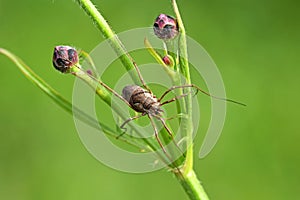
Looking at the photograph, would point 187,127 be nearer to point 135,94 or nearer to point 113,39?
point 135,94

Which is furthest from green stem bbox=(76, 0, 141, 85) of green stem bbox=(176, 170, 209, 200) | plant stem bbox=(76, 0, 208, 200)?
green stem bbox=(176, 170, 209, 200)

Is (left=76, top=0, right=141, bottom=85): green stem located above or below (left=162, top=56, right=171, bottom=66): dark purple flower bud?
above

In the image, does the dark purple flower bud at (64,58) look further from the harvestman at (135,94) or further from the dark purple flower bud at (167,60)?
the dark purple flower bud at (167,60)

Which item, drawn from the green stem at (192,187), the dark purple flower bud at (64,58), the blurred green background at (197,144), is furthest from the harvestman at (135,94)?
the blurred green background at (197,144)

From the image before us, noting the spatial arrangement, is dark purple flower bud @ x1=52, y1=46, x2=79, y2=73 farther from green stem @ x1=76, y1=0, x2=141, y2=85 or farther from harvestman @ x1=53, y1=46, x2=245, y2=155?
green stem @ x1=76, y1=0, x2=141, y2=85

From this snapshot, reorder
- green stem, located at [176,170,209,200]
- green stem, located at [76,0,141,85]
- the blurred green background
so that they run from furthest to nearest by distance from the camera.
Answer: the blurred green background < green stem, located at [176,170,209,200] < green stem, located at [76,0,141,85]

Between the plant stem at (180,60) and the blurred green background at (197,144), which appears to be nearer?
the plant stem at (180,60)

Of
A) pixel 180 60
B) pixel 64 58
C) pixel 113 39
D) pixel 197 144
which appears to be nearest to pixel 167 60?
pixel 180 60
